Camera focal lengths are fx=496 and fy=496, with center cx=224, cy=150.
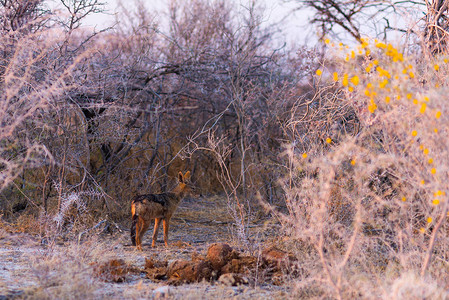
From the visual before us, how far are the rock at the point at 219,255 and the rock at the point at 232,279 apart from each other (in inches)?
12.8

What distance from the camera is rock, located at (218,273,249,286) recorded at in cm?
490

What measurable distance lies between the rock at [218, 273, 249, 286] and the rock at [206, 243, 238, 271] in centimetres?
32

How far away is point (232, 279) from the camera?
16.0ft

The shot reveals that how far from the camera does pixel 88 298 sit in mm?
4176

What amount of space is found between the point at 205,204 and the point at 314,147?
5309 mm

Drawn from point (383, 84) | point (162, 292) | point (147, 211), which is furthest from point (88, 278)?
point (383, 84)

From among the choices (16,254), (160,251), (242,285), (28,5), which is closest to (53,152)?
(16,254)

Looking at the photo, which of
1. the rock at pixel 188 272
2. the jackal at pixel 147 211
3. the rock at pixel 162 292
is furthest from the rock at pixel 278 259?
the jackal at pixel 147 211

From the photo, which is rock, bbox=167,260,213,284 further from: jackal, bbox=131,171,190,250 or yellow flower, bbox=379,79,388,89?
yellow flower, bbox=379,79,388,89

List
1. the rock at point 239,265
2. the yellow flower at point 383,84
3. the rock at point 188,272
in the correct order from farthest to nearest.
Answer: the rock at point 239,265 → the rock at point 188,272 → the yellow flower at point 383,84

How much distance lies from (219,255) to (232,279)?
1.96 ft

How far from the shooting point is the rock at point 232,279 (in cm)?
490

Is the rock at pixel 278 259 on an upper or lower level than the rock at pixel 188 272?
upper

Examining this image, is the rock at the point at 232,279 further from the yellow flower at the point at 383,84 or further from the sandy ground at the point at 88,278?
the yellow flower at the point at 383,84
